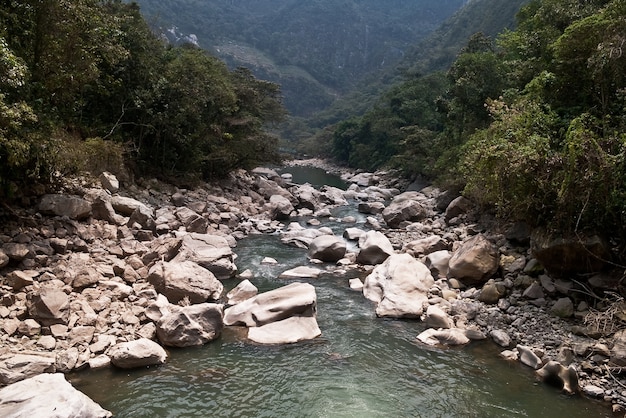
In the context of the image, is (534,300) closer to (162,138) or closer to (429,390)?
(429,390)

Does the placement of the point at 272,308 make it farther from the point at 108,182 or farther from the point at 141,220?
the point at 108,182

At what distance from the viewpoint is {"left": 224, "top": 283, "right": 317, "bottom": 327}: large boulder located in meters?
9.29

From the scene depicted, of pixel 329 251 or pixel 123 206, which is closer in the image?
pixel 123 206

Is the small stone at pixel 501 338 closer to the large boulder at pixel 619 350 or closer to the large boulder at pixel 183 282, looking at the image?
the large boulder at pixel 619 350

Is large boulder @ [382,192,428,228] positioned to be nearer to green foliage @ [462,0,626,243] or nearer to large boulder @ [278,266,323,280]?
green foliage @ [462,0,626,243]

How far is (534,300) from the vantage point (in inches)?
383

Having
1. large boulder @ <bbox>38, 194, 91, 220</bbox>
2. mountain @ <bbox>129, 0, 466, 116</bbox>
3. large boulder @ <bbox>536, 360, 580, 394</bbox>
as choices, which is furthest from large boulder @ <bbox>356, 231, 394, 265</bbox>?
mountain @ <bbox>129, 0, 466, 116</bbox>

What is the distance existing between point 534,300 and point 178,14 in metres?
156

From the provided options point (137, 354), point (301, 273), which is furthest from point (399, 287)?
point (137, 354)

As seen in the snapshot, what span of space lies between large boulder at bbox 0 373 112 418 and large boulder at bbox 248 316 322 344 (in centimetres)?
334

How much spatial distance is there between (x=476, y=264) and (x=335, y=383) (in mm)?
5522

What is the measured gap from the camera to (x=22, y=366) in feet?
21.5

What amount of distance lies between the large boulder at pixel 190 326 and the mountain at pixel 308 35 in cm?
13082

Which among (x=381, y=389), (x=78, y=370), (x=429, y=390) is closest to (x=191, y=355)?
(x=78, y=370)
